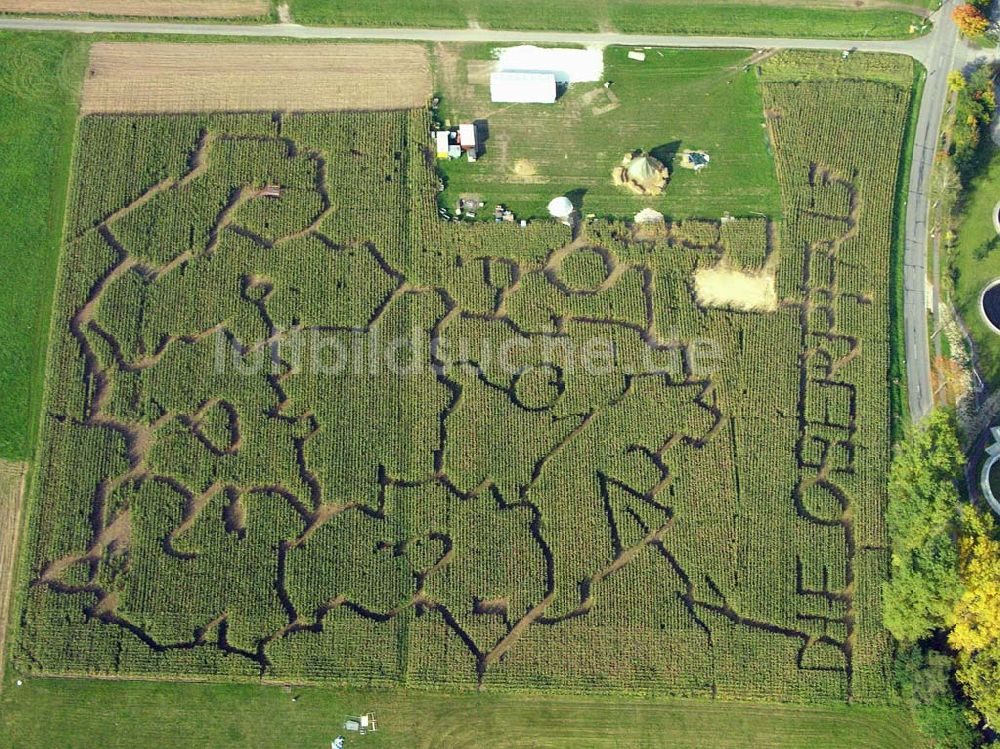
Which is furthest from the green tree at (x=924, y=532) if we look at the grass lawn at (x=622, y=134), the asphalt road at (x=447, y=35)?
the asphalt road at (x=447, y=35)

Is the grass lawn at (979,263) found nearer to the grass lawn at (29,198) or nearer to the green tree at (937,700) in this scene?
the green tree at (937,700)

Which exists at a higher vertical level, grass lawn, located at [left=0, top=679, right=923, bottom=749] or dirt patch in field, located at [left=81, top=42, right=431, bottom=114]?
dirt patch in field, located at [left=81, top=42, right=431, bottom=114]

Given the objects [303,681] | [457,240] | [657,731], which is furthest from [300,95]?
[657,731]

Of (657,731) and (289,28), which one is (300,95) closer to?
(289,28)

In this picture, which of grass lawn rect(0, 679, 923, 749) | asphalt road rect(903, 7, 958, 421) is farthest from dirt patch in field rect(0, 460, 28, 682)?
asphalt road rect(903, 7, 958, 421)

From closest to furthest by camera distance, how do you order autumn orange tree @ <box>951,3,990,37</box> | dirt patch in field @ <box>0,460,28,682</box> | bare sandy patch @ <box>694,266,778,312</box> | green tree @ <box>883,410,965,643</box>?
green tree @ <box>883,410,965,643</box> < dirt patch in field @ <box>0,460,28,682</box> < bare sandy patch @ <box>694,266,778,312</box> < autumn orange tree @ <box>951,3,990,37</box>

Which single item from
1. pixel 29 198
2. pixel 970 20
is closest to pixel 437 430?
pixel 29 198

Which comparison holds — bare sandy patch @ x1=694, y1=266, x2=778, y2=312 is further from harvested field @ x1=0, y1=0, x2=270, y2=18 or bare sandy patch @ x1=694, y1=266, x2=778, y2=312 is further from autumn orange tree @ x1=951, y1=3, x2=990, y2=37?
harvested field @ x1=0, y1=0, x2=270, y2=18
